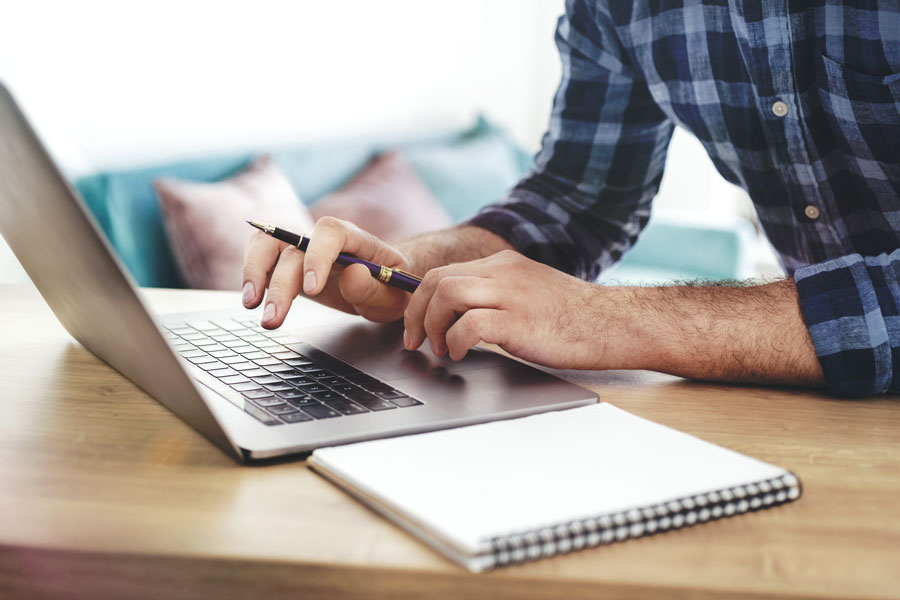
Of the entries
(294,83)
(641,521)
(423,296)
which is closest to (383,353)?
(423,296)

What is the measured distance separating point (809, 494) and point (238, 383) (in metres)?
0.41

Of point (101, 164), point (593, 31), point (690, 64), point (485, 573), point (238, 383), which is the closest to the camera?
point (485, 573)

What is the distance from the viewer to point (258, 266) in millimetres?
878

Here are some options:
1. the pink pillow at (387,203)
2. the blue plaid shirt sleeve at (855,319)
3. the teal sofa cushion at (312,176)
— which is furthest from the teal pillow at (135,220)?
the blue plaid shirt sleeve at (855,319)

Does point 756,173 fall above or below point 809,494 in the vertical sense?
above

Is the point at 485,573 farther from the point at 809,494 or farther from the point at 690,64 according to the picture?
the point at 690,64

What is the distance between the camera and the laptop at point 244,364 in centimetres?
55

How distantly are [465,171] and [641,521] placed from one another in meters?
2.63

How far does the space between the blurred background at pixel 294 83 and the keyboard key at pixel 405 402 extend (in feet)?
4.11

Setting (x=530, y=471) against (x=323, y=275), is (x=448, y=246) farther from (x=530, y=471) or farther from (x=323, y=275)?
(x=530, y=471)

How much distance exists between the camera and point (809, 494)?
20.5 inches

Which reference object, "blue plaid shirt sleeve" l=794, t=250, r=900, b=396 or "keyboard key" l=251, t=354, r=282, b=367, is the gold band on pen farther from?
"blue plaid shirt sleeve" l=794, t=250, r=900, b=396

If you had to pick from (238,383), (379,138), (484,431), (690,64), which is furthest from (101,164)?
(484,431)

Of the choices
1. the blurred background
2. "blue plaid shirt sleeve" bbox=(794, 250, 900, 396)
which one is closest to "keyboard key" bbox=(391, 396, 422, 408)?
"blue plaid shirt sleeve" bbox=(794, 250, 900, 396)
